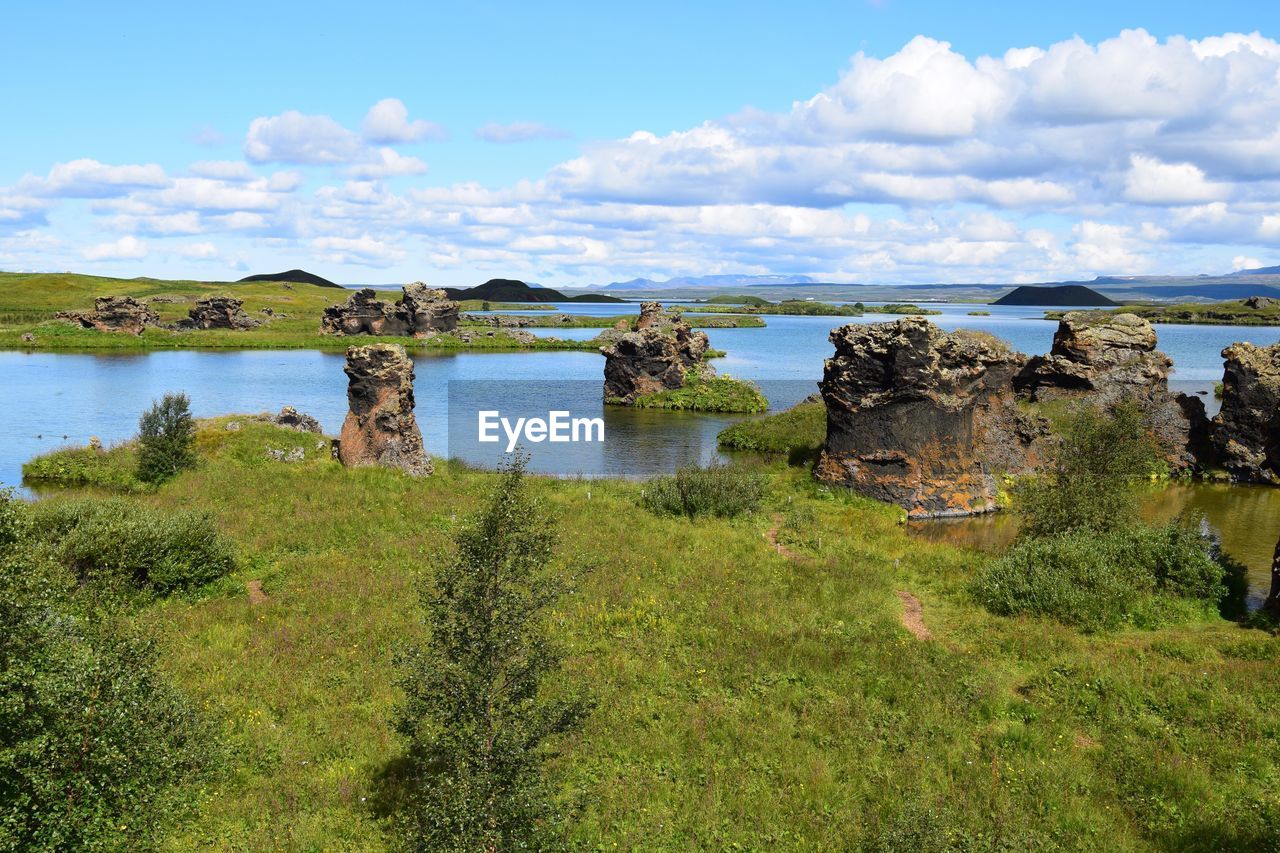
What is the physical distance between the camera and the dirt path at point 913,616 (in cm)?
2377

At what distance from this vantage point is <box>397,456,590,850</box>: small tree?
38.7ft

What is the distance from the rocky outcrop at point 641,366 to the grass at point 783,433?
19.7 m

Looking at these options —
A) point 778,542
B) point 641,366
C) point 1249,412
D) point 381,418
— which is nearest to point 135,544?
point 381,418

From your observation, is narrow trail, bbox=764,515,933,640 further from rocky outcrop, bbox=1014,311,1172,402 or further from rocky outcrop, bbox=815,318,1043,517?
rocky outcrop, bbox=1014,311,1172,402

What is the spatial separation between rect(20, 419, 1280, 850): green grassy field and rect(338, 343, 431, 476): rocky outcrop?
1292 centimetres

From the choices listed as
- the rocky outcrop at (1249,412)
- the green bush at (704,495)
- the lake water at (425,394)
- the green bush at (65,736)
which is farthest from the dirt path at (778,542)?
the rocky outcrop at (1249,412)

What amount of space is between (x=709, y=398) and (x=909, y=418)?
37865 mm

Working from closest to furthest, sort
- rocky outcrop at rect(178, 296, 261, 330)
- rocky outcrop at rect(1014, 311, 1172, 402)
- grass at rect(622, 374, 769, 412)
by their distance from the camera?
rocky outcrop at rect(1014, 311, 1172, 402)
grass at rect(622, 374, 769, 412)
rocky outcrop at rect(178, 296, 261, 330)

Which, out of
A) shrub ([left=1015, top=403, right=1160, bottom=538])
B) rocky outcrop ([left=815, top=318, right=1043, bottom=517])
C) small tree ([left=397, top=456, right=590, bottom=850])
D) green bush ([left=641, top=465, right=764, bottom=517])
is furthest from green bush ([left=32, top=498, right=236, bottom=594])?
rocky outcrop ([left=815, top=318, right=1043, bottom=517])

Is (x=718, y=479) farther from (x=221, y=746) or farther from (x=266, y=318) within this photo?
(x=266, y=318)

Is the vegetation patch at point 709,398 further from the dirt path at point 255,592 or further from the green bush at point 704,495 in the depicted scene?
the dirt path at point 255,592

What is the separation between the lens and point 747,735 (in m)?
17.3

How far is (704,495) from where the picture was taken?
1420 inches

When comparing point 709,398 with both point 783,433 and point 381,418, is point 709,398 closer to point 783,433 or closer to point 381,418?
point 783,433
